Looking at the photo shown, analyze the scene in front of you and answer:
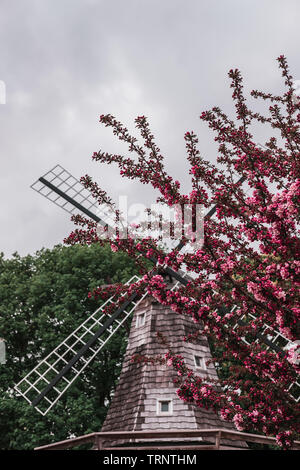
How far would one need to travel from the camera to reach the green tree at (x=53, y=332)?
17.2 meters

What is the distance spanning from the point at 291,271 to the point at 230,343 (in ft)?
3.74

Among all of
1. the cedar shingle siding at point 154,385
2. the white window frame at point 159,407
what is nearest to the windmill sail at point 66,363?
the cedar shingle siding at point 154,385

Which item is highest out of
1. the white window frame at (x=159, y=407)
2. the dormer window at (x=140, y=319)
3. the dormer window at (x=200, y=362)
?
the dormer window at (x=140, y=319)

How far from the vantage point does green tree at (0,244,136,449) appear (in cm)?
1725

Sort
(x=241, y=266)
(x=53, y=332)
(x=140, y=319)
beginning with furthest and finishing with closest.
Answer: (x=53, y=332) < (x=140, y=319) < (x=241, y=266)

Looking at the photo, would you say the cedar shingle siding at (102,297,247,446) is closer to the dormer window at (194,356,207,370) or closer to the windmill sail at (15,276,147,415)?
the dormer window at (194,356,207,370)

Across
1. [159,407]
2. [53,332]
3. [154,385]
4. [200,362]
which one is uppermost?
[53,332]

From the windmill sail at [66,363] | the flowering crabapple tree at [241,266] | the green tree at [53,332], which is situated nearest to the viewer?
the flowering crabapple tree at [241,266]

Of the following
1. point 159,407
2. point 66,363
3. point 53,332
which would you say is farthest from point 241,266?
point 53,332

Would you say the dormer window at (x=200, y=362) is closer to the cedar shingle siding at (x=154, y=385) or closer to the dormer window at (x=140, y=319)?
the cedar shingle siding at (x=154, y=385)

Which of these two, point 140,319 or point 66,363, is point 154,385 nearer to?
point 140,319

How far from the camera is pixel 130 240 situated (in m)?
5.91

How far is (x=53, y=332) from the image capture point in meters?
19.4
